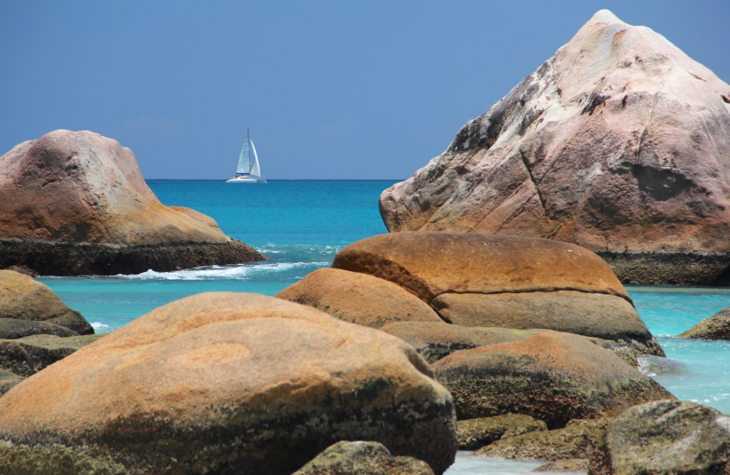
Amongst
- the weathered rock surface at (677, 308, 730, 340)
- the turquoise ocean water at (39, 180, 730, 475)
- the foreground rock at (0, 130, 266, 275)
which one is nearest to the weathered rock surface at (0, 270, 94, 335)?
the turquoise ocean water at (39, 180, 730, 475)

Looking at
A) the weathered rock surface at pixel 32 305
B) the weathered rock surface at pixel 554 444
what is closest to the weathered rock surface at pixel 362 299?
the weathered rock surface at pixel 554 444

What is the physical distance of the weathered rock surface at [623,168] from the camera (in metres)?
12.9

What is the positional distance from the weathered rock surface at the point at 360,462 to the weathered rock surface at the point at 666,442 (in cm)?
89

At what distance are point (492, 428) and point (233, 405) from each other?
199 cm

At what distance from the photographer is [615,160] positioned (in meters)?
13.2

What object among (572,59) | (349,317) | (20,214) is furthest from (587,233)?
(20,214)

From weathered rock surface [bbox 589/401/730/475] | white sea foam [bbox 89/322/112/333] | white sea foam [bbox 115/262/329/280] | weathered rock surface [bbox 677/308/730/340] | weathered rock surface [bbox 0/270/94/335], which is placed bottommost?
weathered rock surface [bbox 677/308/730/340]

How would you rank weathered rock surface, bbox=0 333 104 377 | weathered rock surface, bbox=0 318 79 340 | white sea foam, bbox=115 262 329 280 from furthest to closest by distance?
white sea foam, bbox=115 262 329 280 < weathered rock surface, bbox=0 318 79 340 < weathered rock surface, bbox=0 333 104 377

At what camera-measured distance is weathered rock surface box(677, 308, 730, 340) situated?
8383 mm

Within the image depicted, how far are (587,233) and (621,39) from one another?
179 inches

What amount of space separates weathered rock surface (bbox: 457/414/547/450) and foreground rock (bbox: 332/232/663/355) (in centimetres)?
189

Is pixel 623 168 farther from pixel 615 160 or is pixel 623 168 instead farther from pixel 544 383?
pixel 544 383

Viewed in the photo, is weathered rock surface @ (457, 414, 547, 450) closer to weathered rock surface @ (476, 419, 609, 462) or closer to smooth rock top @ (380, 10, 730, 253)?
weathered rock surface @ (476, 419, 609, 462)

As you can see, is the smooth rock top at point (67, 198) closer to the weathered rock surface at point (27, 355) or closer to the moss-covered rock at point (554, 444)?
the weathered rock surface at point (27, 355)
